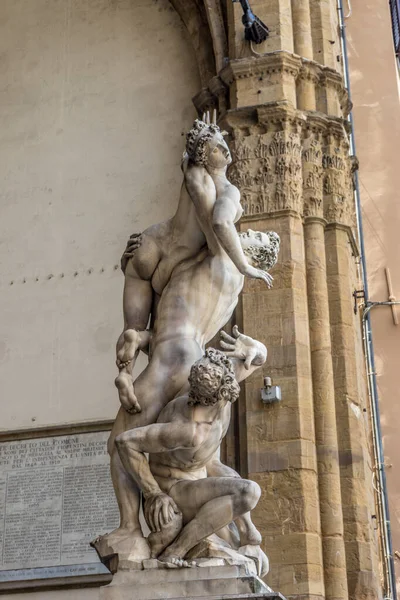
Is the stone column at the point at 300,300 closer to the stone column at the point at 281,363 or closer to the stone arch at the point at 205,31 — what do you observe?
the stone column at the point at 281,363

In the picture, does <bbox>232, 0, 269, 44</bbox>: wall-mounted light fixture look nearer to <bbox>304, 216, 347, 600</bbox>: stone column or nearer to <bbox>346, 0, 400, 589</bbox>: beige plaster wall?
<bbox>304, 216, 347, 600</bbox>: stone column

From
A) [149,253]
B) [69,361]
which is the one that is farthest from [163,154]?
[149,253]

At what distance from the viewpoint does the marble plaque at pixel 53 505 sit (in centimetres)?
1048

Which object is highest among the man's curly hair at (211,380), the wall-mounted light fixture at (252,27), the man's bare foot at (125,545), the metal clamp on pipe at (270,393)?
the wall-mounted light fixture at (252,27)

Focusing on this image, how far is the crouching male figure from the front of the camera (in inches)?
217

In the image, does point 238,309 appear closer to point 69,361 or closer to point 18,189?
point 69,361

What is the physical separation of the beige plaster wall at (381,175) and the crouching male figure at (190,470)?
701cm

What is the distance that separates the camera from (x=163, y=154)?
1209 cm

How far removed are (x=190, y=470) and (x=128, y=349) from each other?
808mm

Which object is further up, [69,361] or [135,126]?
[135,126]

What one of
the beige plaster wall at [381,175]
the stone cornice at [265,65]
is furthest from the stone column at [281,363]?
the beige plaster wall at [381,175]

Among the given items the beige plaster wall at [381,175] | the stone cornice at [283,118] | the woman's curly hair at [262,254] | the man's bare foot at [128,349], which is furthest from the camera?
the beige plaster wall at [381,175]

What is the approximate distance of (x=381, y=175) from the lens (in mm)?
14094

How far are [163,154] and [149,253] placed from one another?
19.3 feet
